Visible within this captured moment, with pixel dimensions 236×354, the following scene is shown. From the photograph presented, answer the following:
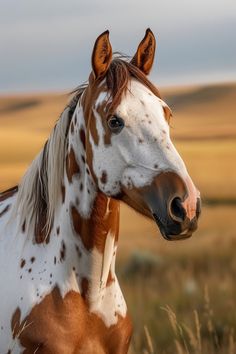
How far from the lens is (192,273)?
43.0 feet

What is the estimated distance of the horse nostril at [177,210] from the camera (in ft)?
11.4

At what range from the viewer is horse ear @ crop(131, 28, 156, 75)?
4172mm

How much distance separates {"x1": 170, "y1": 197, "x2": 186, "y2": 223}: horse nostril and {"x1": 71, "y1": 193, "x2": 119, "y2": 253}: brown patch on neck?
1.83 ft

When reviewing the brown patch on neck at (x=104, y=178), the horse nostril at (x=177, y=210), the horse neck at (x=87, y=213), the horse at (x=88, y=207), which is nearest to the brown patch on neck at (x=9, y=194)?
the horse at (x=88, y=207)

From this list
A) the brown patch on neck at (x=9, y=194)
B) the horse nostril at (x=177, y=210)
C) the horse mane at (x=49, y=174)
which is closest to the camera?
the horse nostril at (x=177, y=210)

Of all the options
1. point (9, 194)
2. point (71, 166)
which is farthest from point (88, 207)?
point (9, 194)

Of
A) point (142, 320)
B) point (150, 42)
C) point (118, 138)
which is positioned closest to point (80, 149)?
point (118, 138)

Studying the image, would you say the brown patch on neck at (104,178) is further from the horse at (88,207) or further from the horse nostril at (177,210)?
the horse nostril at (177,210)

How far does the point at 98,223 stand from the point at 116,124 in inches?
23.1

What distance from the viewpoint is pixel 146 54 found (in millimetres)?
4215

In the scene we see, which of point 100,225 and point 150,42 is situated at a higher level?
point 150,42

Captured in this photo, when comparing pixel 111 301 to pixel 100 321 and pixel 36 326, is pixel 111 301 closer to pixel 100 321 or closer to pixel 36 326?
pixel 100 321

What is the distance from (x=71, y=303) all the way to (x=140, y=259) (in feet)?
32.0

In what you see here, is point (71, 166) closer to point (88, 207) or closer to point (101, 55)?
point (88, 207)
